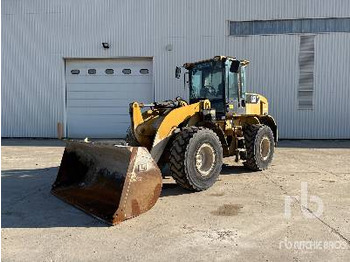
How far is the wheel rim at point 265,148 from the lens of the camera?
907 cm

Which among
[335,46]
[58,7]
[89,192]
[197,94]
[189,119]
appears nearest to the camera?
[89,192]

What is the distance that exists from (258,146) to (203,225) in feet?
13.3

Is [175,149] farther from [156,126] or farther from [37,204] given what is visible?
[37,204]

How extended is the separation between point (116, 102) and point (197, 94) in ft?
28.6

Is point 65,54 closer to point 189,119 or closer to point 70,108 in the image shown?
point 70,108

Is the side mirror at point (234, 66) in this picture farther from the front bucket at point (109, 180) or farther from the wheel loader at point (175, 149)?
the front bucket at point (109, 180)

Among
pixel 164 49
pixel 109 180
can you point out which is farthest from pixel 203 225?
pixel 164 49

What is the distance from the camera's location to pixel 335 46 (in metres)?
15.7

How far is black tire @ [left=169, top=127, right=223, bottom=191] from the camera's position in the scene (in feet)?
21.3

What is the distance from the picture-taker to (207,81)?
340 inches

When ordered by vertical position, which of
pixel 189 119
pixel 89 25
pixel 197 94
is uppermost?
pixel 89 25

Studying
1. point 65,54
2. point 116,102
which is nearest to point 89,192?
point 116,102

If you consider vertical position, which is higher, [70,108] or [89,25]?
[89,25]

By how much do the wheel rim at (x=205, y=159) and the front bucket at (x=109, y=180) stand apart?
1.56 m
